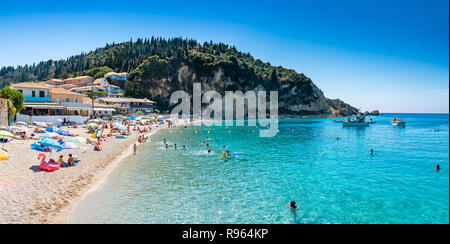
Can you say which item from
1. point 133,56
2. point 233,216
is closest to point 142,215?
point 233,216

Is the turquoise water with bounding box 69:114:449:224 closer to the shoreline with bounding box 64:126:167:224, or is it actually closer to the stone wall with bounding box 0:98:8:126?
the shoreline with bounding box 64:126:167:224

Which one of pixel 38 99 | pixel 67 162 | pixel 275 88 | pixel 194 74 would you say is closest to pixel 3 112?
pixel 38 99

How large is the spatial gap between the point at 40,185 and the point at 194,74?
8479 cm

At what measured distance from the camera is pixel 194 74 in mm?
92875

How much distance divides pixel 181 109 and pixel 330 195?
7726 centimetres

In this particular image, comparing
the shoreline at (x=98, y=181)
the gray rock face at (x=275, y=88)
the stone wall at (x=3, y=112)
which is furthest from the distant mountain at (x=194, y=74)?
the shoreline at (x=98, y=181)

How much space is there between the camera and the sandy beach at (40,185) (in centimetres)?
856

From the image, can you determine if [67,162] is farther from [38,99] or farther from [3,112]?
[38,99]

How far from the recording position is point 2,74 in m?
160

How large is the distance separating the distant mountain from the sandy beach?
221ft

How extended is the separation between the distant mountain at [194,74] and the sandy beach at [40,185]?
2648 inches

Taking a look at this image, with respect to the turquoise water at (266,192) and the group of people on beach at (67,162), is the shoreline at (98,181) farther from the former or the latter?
the group of people on beach at (67,162)

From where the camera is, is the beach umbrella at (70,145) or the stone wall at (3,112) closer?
the beach umbrella at (70,145)

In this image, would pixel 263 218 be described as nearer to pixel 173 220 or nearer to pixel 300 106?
pixel 173 220
